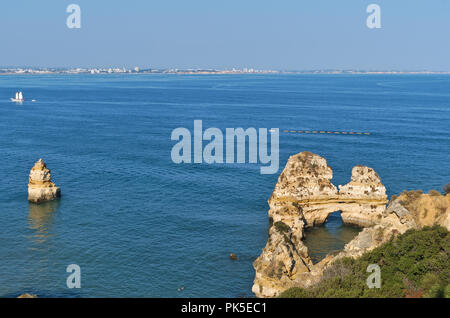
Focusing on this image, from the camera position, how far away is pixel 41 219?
6191 cm

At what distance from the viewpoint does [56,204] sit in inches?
2660

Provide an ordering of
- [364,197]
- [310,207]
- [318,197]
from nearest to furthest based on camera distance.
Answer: [318,197], [310,207], [364,197]

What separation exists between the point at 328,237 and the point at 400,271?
25254 mm

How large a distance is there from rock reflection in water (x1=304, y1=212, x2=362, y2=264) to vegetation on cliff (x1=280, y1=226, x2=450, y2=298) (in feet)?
52.9

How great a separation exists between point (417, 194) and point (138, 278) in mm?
29290

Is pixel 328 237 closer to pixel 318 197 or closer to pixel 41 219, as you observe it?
pixel 318 197

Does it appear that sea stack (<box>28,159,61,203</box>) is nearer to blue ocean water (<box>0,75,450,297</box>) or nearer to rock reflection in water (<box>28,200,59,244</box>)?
rock reflection in water (<box>28,200,59,244</box>)

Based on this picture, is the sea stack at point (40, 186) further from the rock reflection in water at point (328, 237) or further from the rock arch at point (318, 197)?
the rock reflection in water at point (328, 237)

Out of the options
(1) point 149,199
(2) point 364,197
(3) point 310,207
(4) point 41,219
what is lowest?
(4) point 41,219

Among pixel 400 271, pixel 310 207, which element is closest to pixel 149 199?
pixel 310 207

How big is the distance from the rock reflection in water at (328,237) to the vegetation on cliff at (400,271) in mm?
16127

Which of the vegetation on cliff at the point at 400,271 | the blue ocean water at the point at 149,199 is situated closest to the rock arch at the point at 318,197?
the blue ocean water at the point at 149,199
